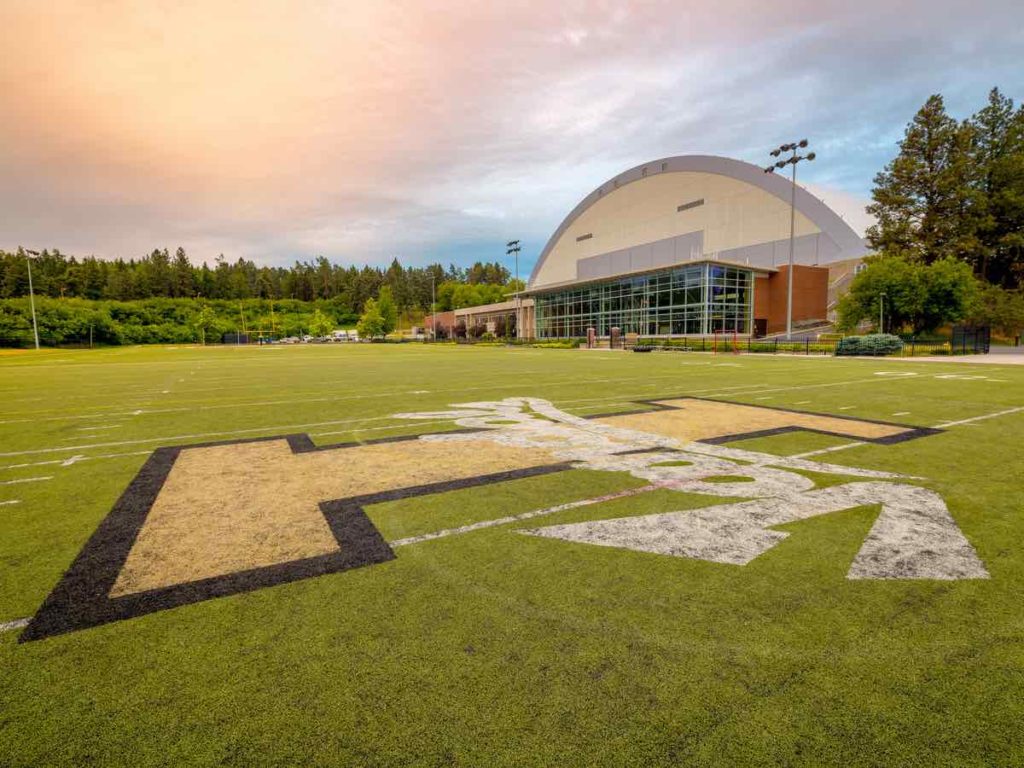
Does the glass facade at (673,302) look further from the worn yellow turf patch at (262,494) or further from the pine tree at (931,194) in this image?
the worn yellow turf patch at (262,494)

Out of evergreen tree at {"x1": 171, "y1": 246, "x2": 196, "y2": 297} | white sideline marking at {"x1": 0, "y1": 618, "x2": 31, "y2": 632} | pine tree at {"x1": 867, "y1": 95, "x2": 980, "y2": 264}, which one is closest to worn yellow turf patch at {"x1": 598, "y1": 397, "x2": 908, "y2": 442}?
white sideline marking at {"x1": 0, "y1": 618, "x2": 31, "y2": 632}

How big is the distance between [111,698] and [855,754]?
2.96 m

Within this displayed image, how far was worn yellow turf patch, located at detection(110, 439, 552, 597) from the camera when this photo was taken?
346 cm

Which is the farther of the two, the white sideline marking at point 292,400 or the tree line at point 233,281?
the tree line at point 233,281

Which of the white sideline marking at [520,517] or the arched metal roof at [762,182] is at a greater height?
the arched metal roof at [762,182]

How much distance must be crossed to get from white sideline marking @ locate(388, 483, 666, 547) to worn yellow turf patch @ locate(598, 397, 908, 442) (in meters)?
2.56

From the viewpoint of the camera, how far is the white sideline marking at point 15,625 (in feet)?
8.72

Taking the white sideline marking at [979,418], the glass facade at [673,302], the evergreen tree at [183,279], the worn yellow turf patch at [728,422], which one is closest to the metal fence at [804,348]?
the glass facade at [673,302]

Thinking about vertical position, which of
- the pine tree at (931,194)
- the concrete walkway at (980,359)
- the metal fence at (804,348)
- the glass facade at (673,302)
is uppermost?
the pine tree at (931,194)

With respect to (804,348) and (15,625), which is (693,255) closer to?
(804,348)

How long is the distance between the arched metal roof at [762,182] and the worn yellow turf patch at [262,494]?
71.4 meters

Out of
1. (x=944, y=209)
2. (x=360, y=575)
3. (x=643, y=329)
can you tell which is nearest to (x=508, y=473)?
(x=360, y=575)

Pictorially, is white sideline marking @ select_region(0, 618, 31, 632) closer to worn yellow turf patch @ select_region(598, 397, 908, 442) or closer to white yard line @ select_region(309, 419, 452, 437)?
white yard line @ select_region(309, 419, 452, 437)

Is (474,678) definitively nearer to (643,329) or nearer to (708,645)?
(708,645)
